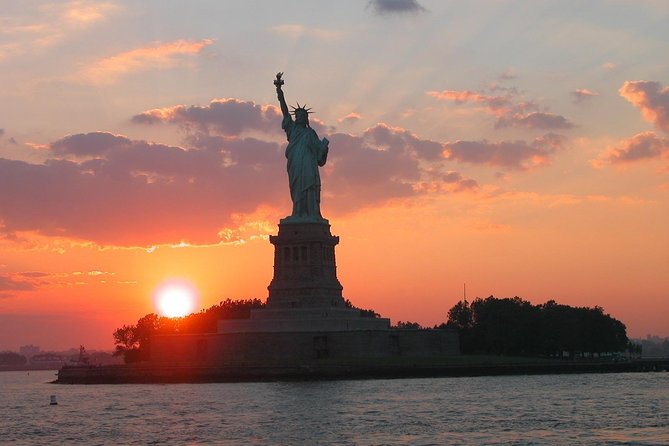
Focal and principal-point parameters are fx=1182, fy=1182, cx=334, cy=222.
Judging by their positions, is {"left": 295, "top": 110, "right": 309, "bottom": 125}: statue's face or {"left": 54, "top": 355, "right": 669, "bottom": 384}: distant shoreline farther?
{"left": 295, "top": 110, "right": 309, "bottom": 125}: statue's face

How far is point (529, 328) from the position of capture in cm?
11856

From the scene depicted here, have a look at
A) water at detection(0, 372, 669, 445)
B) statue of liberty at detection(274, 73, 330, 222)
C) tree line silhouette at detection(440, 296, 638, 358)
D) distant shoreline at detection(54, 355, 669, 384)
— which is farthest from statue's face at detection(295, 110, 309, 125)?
tree line silhouette at detection(440, 296, 638, 358)

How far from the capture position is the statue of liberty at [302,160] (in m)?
98.9

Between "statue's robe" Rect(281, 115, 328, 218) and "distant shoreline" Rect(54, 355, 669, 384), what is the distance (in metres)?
15.3

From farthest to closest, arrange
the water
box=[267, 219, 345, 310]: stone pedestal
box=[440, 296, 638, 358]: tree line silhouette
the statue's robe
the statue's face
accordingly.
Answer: box=[440, 296, 638, 358]: tree line silhouette → the statue's face → the statue's robe → box=[267, 219, 345, 310]: stone pedestal → the water

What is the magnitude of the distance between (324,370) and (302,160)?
19.8m

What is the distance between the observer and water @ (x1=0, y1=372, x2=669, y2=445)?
5197 cm

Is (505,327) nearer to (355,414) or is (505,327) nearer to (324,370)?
(324,370)

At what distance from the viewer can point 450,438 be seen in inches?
2004

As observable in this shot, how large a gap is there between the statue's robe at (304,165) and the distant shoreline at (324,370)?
603 inches

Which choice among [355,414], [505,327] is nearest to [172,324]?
[505,327]

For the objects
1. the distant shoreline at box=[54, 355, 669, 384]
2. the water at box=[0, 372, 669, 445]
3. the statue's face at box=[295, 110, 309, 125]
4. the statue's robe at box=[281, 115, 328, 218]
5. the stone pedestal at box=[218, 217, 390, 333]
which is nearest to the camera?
the water at box=[0, 372, 669, 445]

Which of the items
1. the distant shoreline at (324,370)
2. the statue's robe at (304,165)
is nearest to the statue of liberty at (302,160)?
the statue's robe at (304,165)

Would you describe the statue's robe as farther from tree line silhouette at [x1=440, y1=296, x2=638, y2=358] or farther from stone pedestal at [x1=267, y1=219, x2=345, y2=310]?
tree line silhouette at [x1=440, y1=296, x2=638, y2=358]
